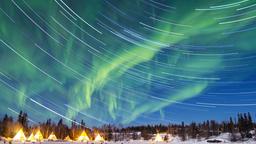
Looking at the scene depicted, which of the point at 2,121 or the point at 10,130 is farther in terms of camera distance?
the point at 2,121

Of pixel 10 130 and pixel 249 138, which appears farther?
pixel 249 138

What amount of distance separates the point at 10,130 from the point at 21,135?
59.6 metres

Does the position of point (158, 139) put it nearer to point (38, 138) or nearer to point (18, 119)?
point (38, 138)

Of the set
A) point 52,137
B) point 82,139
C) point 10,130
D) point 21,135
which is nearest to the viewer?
point 21,135

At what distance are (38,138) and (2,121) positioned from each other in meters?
63.9

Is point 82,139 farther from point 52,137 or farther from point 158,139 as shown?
point 158,139

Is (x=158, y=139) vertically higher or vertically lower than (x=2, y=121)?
lower

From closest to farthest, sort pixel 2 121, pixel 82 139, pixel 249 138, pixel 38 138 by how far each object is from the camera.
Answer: pixel 38 138 → pixel 82 139 → pixel 2 121 → pixel 249 138

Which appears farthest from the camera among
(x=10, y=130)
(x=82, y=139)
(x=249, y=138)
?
(x=249, y=138)

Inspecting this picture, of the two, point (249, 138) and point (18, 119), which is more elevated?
point (18, 119)

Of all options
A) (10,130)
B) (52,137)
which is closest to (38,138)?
(52,137)

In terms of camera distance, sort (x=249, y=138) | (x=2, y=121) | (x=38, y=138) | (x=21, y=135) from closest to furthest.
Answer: (x=21, y=135), (x=38, y=138), (x=2, y=121), (x=249, y=138)

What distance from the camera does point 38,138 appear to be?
403 ft

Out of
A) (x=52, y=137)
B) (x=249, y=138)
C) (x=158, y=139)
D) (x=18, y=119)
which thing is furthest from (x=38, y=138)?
(x=249, y=138)
